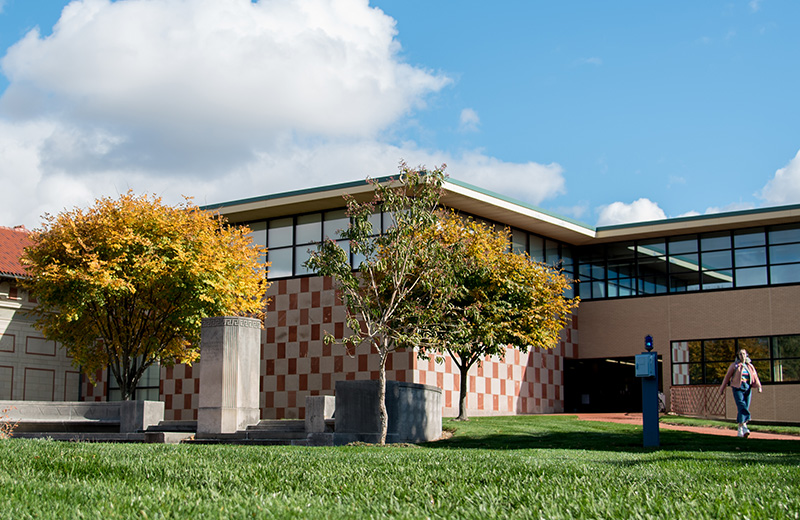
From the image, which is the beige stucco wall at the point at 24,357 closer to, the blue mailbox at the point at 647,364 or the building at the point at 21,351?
the building at the point at 21,351

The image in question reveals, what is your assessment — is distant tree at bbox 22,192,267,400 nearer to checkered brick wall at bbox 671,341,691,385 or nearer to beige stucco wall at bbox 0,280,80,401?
beige stucco wall at bbox 0,280,80,401

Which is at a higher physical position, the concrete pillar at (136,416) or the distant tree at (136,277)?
the distant tree at (136,277)

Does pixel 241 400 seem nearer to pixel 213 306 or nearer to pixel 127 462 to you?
pixel 213 306

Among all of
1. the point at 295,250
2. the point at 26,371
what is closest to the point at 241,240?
the point at 295,250

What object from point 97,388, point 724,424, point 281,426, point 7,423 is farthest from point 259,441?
point 97,388

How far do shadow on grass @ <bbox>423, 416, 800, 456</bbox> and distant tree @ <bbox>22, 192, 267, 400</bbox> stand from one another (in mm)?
9469

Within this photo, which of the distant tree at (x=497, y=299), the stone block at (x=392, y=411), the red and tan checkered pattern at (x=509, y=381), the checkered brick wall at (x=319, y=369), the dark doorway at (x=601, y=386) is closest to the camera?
the stone block at (x=392, y=411)

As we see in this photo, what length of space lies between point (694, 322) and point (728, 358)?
199 cm

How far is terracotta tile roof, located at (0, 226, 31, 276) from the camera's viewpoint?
122 ft

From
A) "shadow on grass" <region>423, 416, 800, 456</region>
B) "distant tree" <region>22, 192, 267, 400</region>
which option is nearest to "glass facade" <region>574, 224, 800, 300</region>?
"shadow on grass" <region>423, 416, 800, 456</region>

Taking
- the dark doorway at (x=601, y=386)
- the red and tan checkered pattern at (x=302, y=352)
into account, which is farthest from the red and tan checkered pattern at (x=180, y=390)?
the dark doorway at (x=601, y=386)

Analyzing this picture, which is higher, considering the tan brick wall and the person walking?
the person walking

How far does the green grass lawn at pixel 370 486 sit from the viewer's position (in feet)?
17.8

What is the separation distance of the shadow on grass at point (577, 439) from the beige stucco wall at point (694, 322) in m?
13.0
